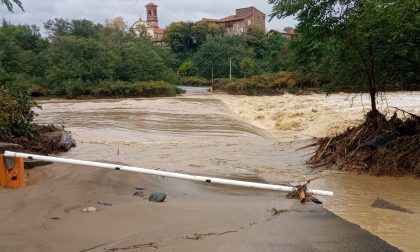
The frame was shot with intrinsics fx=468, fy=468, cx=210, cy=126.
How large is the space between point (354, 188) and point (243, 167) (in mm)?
2950

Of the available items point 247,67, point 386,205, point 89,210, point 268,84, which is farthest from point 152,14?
point 89,210

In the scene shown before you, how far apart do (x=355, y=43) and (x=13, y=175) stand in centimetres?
826

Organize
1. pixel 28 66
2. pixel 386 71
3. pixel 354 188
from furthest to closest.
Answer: pixel 28 66, pixel 386 71, pixel 354 188

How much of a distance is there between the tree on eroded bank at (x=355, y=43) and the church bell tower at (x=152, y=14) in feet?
343

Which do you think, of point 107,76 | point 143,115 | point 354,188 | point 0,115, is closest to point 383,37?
point 354,188

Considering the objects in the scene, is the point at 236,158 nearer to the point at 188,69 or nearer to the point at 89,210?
the point at 89,210

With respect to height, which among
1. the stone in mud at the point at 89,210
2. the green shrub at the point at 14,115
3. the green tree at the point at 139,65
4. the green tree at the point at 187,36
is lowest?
the stone in mud at the point at 89,210

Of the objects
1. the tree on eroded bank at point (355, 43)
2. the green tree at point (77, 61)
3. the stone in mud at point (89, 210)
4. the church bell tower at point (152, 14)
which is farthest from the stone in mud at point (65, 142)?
the church bell tower at point (152, 14)

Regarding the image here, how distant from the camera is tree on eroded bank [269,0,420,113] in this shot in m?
10.3

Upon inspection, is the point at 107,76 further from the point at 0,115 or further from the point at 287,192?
the point at 287,192

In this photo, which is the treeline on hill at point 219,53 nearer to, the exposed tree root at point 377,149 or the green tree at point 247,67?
the green tree at point 247,67

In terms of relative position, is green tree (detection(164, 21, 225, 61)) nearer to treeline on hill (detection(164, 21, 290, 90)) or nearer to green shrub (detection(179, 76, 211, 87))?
treeline on hill (detection(164, 21, 290, 90))

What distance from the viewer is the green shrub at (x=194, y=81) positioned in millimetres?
75188

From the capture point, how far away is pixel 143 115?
26172mm
